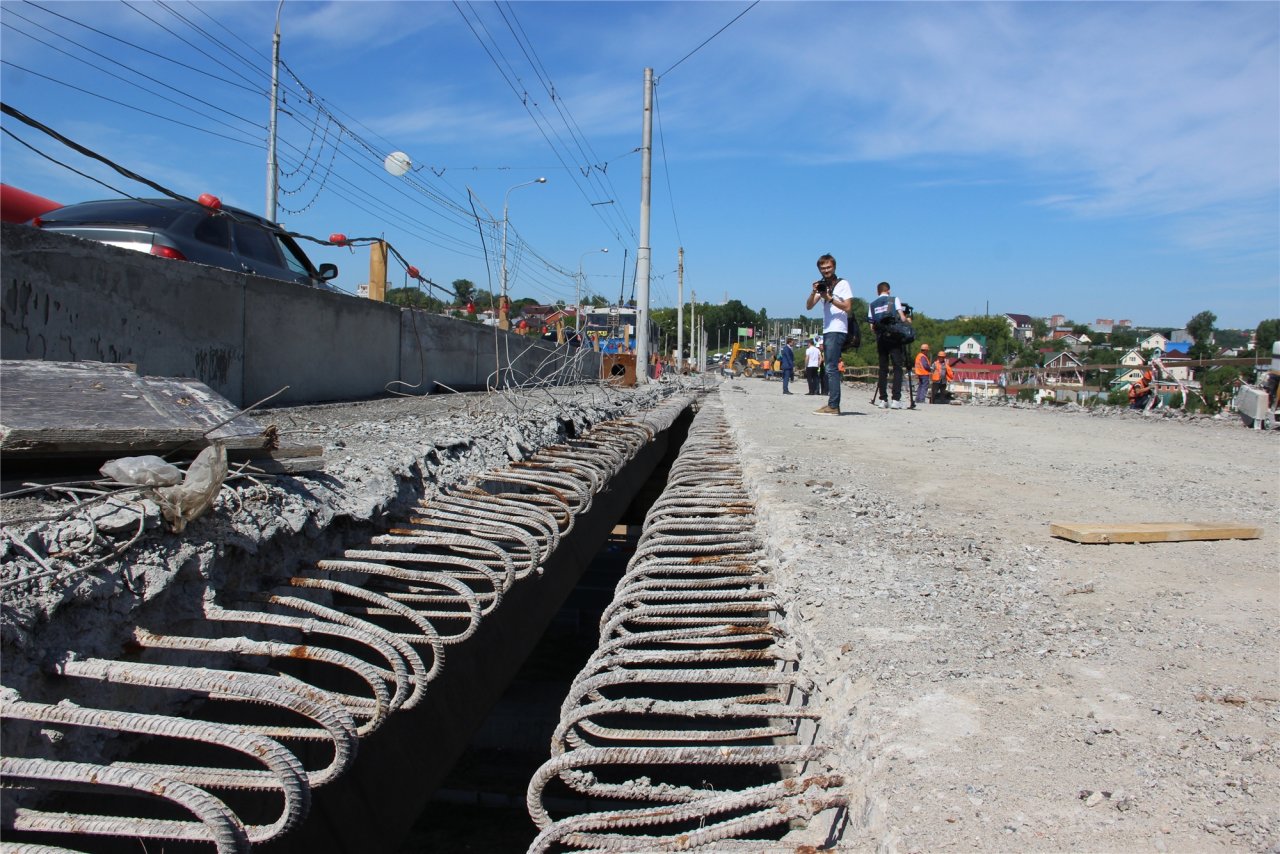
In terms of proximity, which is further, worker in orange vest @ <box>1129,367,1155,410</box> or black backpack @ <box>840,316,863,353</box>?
worker in orange vest @ <box>1129,367,1155,410</box>

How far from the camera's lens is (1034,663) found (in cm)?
229

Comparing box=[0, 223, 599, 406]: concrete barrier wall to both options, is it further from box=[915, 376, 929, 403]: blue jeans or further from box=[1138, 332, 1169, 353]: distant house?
box=[1138, 332, 1169, 353]: distant house

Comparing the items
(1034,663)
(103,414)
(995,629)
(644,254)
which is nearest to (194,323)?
(103,414)

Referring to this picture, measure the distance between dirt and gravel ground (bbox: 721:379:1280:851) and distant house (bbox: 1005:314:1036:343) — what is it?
156m

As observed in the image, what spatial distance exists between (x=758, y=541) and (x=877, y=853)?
234cm

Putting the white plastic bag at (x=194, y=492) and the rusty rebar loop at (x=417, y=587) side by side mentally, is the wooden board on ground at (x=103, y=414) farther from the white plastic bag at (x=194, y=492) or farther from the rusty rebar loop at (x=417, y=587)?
the rusty rebar loop at (x=417, y=587)

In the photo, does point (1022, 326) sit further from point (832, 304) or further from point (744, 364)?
point (832, 304)

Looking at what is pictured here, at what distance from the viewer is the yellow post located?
9602 millimetres

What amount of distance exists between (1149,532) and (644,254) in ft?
54.7

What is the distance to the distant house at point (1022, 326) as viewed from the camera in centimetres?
15238

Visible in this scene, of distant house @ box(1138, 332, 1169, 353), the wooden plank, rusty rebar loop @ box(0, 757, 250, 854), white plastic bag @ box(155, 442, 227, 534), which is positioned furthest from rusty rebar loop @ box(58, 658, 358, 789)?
distant house @ box(1138, 332, 1169, 353)

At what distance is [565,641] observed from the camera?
13836 mm

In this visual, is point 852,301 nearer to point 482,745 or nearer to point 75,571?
point 482,745

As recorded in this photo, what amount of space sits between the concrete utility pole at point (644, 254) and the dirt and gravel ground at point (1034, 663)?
1506 cm
